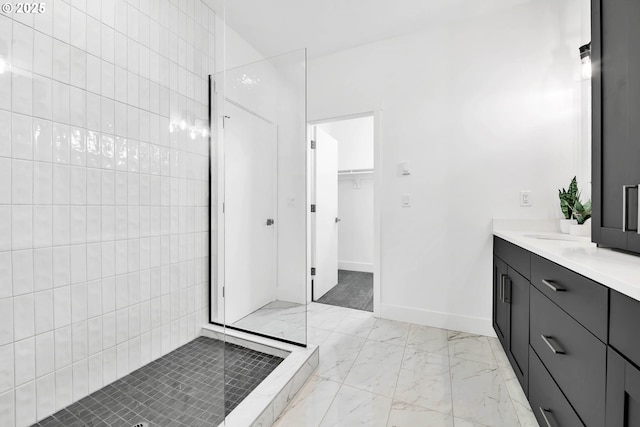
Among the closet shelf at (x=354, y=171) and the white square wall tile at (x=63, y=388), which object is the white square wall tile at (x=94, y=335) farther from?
the closet shelf at (x=354, y=171)

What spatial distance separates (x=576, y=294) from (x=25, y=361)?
2049 millimetres

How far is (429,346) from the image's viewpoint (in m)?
1.95

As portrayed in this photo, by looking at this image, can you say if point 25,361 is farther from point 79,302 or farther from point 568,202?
point 568,202

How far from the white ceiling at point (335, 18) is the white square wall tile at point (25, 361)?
229 centimetres

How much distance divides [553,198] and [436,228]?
2.72ft

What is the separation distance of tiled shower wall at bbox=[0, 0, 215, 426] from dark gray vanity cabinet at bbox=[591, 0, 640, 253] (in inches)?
80.3

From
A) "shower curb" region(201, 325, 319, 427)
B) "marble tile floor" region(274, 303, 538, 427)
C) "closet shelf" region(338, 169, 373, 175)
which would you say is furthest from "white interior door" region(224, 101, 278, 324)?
"closet shelf" region(338, 169, 373, 175)

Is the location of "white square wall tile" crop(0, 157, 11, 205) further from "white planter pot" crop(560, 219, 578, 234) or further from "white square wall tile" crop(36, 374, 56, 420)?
"white planter pot" crop(560, 219, 578, 234)

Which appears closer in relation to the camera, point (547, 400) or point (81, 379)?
point (547, 400)

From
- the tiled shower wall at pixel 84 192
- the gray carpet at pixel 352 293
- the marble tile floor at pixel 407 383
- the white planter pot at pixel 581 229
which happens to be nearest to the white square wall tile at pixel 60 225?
the tiled shower wall at pixel 84 192

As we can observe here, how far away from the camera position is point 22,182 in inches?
41.9

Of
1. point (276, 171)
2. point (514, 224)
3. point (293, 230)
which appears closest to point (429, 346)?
point (514, 224)

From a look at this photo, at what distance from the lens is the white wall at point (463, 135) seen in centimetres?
196

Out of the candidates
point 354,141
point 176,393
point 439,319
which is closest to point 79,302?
point 176,393
